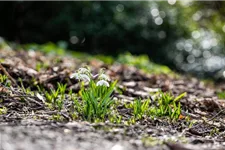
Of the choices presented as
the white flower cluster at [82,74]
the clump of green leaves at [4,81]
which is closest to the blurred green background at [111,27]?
the clump of green leaves at [4,81]

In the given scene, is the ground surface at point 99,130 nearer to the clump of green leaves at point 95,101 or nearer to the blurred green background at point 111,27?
the clump of green leaves at point 95,101

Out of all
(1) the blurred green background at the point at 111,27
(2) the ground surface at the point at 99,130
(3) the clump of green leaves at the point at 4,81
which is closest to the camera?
(2) the ground surface at the point at 99,130

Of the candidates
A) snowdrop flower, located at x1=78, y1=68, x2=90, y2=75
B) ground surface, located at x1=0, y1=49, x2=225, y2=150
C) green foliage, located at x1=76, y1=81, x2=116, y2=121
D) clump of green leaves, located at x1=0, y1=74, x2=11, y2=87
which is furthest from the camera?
clump of green leaves, located at x1=0, y1=74, x2=11, y2=87

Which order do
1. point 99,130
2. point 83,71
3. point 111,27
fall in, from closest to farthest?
point 99,130, point 83,71, point 111,27

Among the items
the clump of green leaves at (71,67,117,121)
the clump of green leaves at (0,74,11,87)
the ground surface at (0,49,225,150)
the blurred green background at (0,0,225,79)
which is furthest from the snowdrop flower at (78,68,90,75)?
the blurred green background at (0,0,225,79)

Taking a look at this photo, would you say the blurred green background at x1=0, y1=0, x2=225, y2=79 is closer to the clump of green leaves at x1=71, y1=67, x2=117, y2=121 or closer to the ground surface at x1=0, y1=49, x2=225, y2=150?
the ground surface at x1=0, y1=49, x2=225, y2=150

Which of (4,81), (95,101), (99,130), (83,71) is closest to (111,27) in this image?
(4,81)

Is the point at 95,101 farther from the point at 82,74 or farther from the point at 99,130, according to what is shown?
the point at 99,130

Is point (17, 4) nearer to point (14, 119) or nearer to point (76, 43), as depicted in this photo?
point (76, 43)
